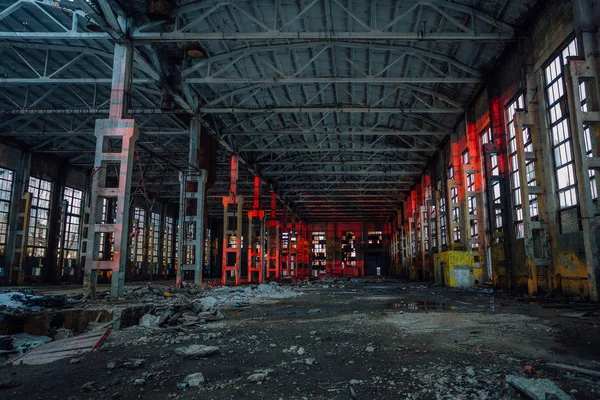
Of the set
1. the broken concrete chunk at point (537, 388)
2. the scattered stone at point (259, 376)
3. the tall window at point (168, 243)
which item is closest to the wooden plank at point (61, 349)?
the scattered stone at point (259, 376)

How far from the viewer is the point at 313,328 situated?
20.2 feet

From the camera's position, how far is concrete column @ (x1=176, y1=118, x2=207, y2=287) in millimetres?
16938

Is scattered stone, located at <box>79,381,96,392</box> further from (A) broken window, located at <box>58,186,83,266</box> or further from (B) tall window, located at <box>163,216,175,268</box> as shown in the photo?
(B) tall window, located at <box>163,216,175,268</box>

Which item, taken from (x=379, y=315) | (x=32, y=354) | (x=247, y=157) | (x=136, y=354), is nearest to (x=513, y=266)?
(x=379, y=315)

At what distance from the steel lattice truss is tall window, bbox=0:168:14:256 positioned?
2.15 m

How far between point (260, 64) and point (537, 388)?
15.4 m

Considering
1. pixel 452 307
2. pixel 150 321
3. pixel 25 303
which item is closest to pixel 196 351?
pixel 150 321

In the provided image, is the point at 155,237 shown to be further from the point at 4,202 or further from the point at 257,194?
the point at 4,202

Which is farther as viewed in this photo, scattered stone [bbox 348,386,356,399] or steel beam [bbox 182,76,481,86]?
steel beam [bbox 182,76,481,86]

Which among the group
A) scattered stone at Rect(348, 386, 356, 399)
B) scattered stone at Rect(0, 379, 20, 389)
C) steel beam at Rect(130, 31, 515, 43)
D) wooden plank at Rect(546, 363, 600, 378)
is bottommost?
scattered stone at Rect(0, 379, 20, 389)

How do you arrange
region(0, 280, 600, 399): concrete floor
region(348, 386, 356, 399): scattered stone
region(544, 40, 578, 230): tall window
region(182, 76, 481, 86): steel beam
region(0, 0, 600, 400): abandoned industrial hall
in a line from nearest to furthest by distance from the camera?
region(348, 386, 356, 399): scattered stone < region(0, 280, 600, 399): concrete floor < region(0, 0, 600, 400): abandoned industrial hall < region(544, 40, 578, 230): tall window < region(182, 76, 481, 86): steel beam

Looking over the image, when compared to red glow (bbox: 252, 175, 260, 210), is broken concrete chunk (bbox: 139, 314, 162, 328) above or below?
below

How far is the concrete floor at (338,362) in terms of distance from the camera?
3.11m

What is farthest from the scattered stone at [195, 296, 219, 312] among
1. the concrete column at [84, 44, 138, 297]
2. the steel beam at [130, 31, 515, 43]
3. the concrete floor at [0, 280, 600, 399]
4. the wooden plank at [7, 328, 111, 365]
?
the steel beam at [130, 31, 515, 43]
